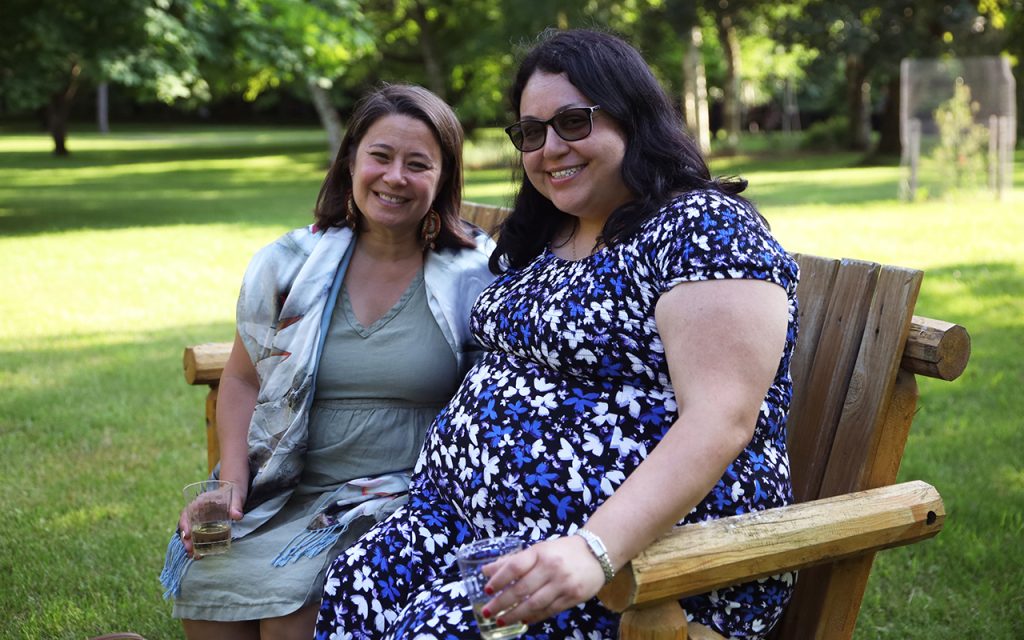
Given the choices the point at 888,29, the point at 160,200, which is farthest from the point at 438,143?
the point at 888,29

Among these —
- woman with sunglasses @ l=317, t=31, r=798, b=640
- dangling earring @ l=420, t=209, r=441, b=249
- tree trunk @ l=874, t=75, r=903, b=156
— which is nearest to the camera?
woman with sunglasses @ l=317, t=31, r=798, b=640

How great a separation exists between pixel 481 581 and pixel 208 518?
1102 millimetres

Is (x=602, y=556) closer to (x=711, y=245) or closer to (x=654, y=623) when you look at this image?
(x=654, y=623)

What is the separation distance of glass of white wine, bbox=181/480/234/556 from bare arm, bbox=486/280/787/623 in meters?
1.10

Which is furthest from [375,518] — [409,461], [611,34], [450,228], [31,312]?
[31,312]

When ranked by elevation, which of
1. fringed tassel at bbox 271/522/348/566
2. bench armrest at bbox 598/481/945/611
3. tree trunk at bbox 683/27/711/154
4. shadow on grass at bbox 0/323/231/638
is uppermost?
tree trunk at bbox 683/27/711/154

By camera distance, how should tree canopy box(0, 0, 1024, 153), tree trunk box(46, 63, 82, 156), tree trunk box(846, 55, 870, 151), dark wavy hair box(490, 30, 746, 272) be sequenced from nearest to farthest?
dark wavy hair box(490, 30, 746, 272), tree canopy box(0, 0, 1024, 153), tree trunk box(846, 55, 870, 151), tree trunk box(46, 63, 82, 156)

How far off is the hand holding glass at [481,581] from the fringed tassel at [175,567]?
1069 mm

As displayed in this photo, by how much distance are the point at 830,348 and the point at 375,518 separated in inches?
49.6

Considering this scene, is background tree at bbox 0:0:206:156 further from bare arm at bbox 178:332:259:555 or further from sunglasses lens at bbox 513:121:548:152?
sunglasses lens at bbox 513:121:548:152

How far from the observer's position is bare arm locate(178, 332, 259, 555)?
9.62 ft

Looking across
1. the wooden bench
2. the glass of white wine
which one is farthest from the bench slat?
the glass of white wine

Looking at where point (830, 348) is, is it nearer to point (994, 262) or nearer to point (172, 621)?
point (172, 621)

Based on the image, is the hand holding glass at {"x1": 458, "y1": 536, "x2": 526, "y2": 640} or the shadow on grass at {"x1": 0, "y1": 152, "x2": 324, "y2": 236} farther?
the shadow on grass at {"x1": 0, "y1": 152, "x2": 324, "y2": 236}
